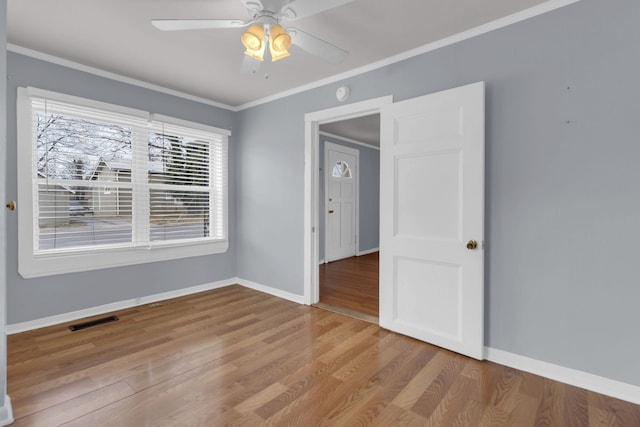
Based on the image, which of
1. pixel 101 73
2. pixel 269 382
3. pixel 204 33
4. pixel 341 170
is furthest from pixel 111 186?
pixel 341 170

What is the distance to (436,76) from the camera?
2.54 m

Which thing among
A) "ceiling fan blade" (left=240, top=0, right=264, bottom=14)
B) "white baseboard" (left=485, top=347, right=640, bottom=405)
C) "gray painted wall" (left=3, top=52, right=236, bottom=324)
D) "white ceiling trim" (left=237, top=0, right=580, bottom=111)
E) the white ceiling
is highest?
the white ceiling

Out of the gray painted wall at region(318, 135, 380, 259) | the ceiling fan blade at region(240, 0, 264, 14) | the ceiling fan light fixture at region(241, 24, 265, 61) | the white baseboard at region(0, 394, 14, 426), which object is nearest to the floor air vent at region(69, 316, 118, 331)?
the white baseboard at region(0, 394, 14, 426)

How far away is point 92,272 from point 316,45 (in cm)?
301

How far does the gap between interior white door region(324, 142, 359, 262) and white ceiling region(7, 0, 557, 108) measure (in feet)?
8.66

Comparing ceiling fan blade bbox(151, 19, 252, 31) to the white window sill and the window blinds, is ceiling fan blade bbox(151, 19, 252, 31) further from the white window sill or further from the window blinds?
the white window sill

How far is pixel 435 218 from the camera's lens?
247cm

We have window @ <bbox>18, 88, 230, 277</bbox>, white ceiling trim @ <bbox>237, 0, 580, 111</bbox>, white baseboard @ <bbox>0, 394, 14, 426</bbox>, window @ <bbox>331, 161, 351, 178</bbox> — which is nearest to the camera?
white baseboard @ <bbox>0, 394, 14, 426</bbox>

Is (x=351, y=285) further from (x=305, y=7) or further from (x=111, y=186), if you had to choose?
(x=305, y=7)

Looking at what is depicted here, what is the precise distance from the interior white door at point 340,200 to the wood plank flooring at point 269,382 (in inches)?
119

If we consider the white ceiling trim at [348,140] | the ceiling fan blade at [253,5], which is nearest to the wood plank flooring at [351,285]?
the white ceiling trim at [348,140]

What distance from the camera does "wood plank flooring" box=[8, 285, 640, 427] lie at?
1699 millimetres

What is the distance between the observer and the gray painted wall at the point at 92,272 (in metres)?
2.65

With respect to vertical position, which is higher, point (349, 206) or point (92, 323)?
point (349, 206)
